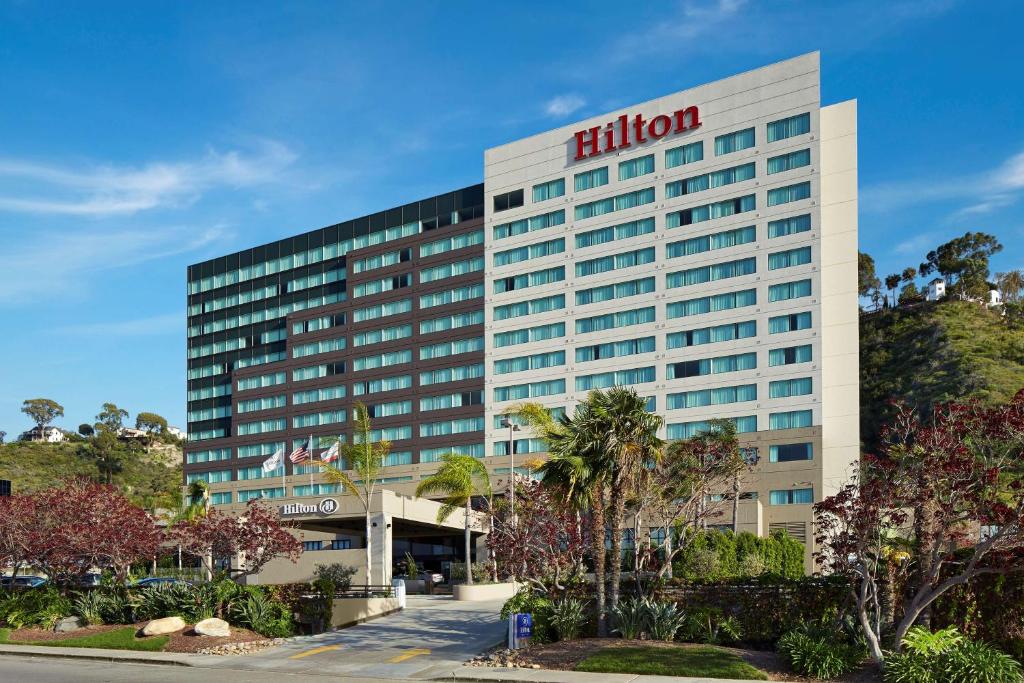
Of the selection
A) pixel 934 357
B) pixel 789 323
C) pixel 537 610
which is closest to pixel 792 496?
pixel 789 323

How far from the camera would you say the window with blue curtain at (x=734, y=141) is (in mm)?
84812

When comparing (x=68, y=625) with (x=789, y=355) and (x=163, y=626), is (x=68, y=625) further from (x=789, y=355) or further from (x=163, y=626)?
(x=789, y=355)

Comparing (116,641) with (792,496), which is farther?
(792,496)

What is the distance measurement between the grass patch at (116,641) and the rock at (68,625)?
5.96 feet

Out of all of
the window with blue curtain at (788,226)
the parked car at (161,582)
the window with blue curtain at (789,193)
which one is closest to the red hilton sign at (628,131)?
the window with blue curtain at (789,193)

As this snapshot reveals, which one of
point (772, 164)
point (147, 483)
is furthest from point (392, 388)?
point (147, 483)

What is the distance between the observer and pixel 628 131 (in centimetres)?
9175

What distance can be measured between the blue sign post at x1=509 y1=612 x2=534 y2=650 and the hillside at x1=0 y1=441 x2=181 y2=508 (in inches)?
5013

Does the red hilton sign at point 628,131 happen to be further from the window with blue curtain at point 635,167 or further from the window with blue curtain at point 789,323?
the window with blue curtain at point 789,323

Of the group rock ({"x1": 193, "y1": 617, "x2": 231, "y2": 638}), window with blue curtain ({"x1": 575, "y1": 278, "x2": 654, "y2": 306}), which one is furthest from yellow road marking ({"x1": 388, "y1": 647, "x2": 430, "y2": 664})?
window with blue curtain ({"x1": 575, "y1": 278, "x2": 654, "y2": 306})

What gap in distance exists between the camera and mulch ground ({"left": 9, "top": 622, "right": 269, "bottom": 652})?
120ft

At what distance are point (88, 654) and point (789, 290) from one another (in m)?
60.8

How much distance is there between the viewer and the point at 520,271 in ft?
322

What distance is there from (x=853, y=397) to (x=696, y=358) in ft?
43.5
